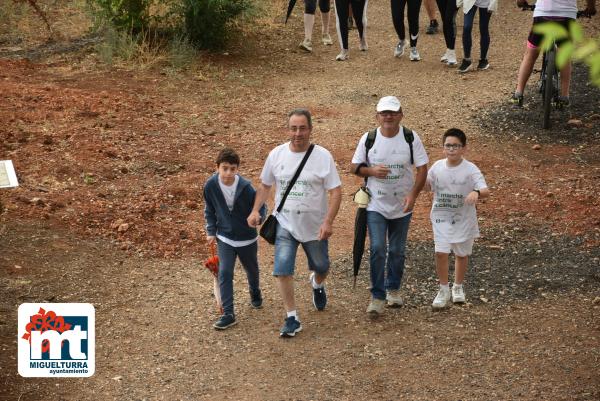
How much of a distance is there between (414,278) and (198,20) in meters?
7.73

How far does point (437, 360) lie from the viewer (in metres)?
6.38

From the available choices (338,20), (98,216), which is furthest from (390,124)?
(338,20)

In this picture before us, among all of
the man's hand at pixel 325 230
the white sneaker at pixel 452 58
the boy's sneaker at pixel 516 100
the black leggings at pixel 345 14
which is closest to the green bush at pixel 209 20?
the black leggings at pixel 345 14

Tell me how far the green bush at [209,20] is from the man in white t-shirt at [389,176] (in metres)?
7.75

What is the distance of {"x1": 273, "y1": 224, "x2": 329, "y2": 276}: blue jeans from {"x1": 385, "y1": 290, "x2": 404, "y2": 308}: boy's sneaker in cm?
63

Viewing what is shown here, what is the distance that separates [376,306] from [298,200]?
43.1 inches

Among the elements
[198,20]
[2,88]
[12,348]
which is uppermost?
[198,20]

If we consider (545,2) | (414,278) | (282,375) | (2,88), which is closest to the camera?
(282,375)

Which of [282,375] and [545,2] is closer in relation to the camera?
[282,375]

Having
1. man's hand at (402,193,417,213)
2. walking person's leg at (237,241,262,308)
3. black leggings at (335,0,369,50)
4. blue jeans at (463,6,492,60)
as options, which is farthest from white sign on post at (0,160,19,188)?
blue jeans at (463,6,492,60)

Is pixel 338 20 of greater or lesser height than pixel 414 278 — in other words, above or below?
above

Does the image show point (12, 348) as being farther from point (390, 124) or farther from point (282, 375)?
point (390, 124)

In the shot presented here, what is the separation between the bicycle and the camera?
10.7 metres

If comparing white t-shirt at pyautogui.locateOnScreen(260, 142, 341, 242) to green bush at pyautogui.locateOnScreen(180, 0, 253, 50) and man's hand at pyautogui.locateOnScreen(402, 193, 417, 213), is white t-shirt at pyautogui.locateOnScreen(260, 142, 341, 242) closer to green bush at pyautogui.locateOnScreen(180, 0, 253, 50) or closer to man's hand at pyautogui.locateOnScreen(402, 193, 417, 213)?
man's hand at pyautogui.locateOnScreen(402, 193, 417, 213)
